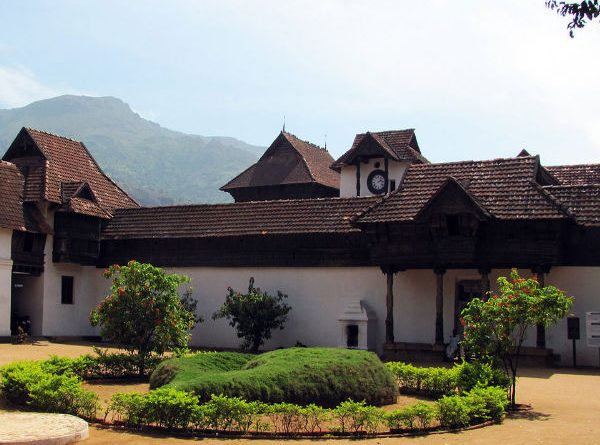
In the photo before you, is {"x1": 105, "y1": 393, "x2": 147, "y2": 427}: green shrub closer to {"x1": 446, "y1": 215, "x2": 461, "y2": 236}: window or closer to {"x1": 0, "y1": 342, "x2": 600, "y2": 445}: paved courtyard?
{"x1": 0, "y1": 342, "x2": 600, "y2": 445}: paved courtyard

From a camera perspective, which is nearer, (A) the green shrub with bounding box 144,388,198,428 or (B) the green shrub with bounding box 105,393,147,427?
(A) the green shrub with bounding box 144,388,198,428

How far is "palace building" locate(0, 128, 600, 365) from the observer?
22234 mm

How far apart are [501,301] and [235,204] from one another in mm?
16207

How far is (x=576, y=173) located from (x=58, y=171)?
19776 millimetres

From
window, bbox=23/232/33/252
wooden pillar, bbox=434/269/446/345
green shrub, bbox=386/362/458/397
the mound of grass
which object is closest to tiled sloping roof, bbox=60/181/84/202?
window, bbox=23/232/33/252

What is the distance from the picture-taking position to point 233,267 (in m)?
27.3

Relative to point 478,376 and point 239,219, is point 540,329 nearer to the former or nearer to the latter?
point 478,376

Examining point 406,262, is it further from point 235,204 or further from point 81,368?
point 81,368

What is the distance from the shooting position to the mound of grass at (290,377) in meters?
12.3

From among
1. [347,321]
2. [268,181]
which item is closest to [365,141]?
[268,181]

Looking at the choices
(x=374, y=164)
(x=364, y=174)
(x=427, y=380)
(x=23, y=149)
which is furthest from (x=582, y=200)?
(x=23, y=149)

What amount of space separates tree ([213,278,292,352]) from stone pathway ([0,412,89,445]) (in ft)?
43.8

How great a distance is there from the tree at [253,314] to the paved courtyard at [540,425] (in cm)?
916

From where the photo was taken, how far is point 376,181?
39.6m
